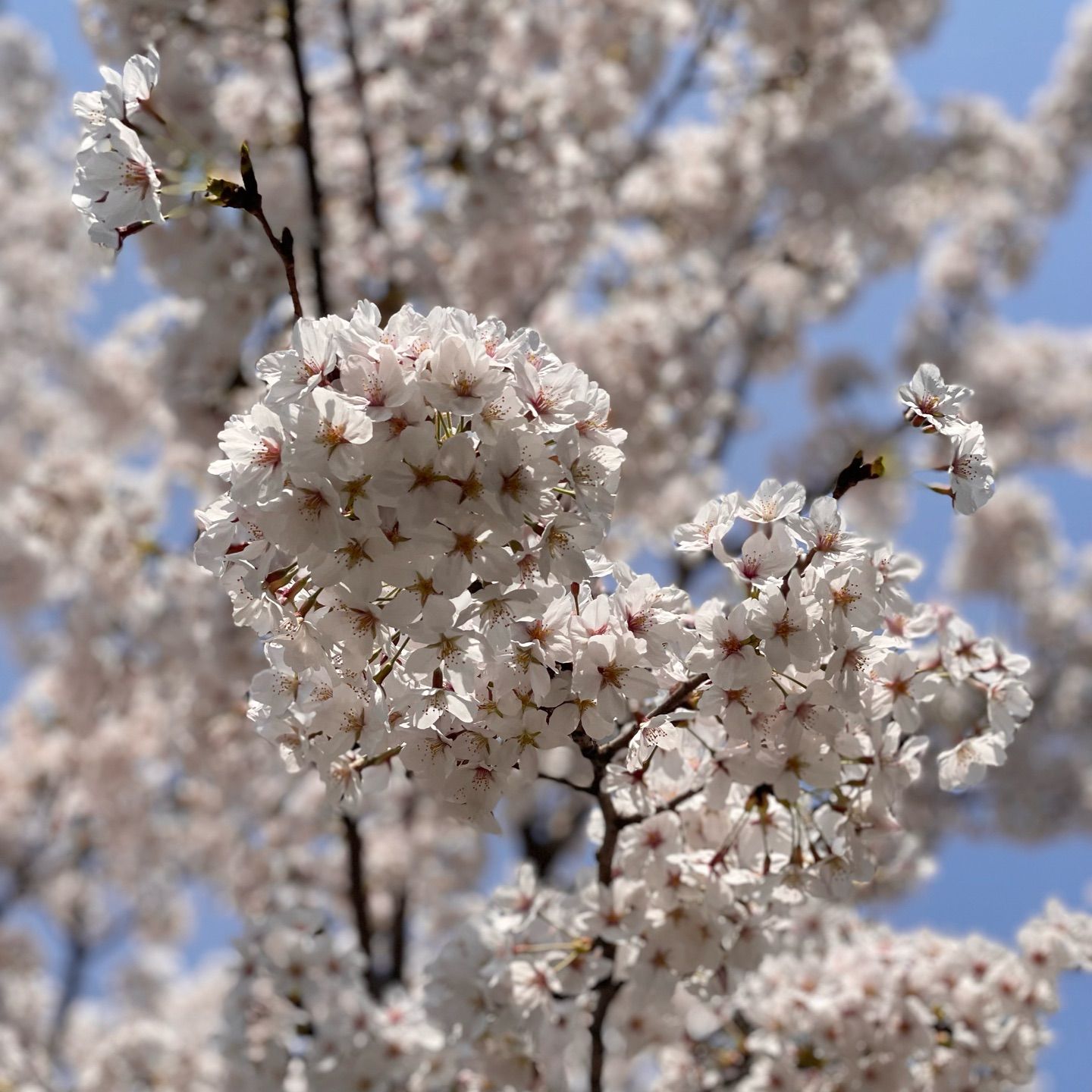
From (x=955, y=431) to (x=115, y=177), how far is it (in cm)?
148

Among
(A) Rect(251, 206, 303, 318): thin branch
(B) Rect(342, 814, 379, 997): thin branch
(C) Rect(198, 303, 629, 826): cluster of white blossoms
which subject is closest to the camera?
(C) Rect(198, 303, 629, 826): cluster of white blossoms

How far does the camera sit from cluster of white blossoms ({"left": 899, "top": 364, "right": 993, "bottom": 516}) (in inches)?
65.9

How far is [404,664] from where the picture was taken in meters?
1.63

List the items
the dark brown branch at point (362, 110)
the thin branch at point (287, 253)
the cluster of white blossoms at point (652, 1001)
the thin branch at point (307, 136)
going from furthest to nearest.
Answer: the dark brown branch at point (362, 110) → the thin branch at point (307, 136) → the cluster of white blossoms at point (652, 1001) → the thin branch at point (287, 253)

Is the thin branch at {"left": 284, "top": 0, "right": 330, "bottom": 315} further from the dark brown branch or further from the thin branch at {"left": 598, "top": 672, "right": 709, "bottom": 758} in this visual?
the thin branch at {"left": 598, "top": 672, "right": 709, "bottom": 758}

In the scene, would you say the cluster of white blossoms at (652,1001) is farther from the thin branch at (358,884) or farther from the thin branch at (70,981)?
the thin branch at (70,981)

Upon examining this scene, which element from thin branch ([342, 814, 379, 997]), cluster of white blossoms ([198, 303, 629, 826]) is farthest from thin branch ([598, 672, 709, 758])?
thin branch ([342, 814, 379, 997])

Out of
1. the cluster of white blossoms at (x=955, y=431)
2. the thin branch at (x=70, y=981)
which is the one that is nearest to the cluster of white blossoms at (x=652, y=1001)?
the cluster of white blossoms at (x=955, y=431)

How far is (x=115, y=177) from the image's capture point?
5.52 feet

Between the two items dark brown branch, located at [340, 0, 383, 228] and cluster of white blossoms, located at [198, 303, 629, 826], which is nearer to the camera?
cluster of white blossoms, located at [198, 303, 629, 826]

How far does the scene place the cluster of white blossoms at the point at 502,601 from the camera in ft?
4.89

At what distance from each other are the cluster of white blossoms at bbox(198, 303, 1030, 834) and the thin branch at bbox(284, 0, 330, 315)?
90.8 inches

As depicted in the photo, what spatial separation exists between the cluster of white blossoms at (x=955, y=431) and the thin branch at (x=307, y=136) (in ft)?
8.37

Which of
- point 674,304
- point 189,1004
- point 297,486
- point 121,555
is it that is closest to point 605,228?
point 674,304
